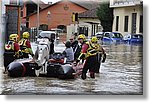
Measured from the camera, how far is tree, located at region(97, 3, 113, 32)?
20.7ft

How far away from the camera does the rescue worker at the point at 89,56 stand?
20.5 feet

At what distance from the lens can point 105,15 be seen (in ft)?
20.8

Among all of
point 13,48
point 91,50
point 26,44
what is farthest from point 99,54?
point 13,48

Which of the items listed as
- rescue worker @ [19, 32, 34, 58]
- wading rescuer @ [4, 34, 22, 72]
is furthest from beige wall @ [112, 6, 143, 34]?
wading rescuer @ [4, 34, 22, 72]

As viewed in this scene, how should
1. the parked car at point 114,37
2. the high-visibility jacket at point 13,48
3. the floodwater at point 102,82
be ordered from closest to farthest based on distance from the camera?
1. the floodwater at point 102,82
2. the high-visibility jacket at point 13,48
3. the parked car at point 114,37

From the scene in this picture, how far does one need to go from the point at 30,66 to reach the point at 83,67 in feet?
1.71

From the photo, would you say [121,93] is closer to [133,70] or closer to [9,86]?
[133,70]

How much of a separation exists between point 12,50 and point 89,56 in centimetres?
76

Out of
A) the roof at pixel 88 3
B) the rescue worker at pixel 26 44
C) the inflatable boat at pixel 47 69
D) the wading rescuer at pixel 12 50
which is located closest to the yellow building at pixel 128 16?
the roof at pixel 88 3

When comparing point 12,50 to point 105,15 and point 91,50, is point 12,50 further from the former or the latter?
point 105,15

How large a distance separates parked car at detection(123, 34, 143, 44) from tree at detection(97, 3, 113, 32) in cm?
19

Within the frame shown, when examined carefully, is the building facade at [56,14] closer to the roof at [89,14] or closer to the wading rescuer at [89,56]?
the roof at [89,14]

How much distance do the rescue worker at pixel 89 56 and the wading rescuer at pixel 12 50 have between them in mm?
610

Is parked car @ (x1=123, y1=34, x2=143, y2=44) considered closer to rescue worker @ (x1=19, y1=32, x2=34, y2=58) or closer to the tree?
the tree
